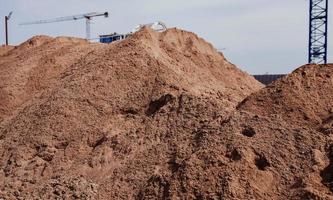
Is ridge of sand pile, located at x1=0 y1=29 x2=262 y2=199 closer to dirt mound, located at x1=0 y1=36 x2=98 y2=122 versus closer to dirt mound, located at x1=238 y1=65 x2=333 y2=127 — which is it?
dirt mound, located at x1=0 y1=36 x2=98 y2=122

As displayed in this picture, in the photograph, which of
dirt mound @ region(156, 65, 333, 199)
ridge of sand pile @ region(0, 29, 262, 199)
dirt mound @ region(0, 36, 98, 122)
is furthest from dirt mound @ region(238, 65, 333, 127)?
dirt mound @ region(0, 36, 98, 122)

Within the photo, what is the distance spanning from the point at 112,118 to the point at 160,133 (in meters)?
1.65

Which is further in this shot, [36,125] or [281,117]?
[36,125]

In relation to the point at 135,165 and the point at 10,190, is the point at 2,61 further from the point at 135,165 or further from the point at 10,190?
the point at 135,165

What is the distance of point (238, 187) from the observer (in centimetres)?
736

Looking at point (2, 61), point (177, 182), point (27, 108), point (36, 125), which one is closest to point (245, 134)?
point (177, 182)

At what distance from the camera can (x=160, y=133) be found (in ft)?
30.7

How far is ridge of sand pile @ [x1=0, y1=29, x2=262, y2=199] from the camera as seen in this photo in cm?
863

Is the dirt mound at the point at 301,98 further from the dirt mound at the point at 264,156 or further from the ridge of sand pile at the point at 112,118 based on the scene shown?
the ridge of sand pile at the point at 112,118

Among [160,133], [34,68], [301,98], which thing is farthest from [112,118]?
[34,68]

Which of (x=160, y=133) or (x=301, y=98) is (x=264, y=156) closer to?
(x=301, y=98)

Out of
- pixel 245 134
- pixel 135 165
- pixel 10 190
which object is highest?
pixel 245 134

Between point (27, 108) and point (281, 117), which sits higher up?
point (281, 117)

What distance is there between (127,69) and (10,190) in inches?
154
